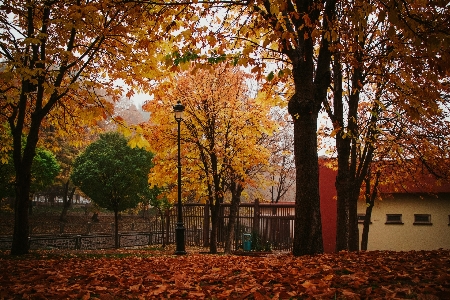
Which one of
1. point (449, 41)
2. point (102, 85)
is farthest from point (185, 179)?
point (449, 41)

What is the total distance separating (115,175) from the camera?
21.0m

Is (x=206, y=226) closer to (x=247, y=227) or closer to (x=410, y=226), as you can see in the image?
(x=247, y=227)

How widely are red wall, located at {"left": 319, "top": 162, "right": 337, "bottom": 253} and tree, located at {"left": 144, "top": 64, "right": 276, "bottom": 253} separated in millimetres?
6192

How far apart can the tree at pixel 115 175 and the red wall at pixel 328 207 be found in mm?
11392

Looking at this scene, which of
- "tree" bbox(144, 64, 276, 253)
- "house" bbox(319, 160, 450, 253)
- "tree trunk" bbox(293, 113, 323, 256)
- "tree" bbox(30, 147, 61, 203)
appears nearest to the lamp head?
"tree" bbox(144, 64, 276, 253)

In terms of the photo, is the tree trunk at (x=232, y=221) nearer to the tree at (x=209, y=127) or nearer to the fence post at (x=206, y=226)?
the tree at (x=209, y=127)

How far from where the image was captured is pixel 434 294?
2789 mm

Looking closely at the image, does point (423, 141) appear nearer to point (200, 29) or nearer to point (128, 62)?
point (200, 29)

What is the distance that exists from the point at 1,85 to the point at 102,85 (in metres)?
3.40

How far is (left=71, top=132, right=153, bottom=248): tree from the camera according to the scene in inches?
829

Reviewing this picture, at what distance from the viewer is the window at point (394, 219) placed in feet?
56.9

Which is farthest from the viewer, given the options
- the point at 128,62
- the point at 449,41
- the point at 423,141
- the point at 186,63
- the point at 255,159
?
the point at 255,159

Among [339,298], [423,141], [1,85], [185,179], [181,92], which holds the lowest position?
[339,298]

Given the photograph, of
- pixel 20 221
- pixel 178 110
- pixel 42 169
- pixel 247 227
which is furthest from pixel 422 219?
pixel 42 169
